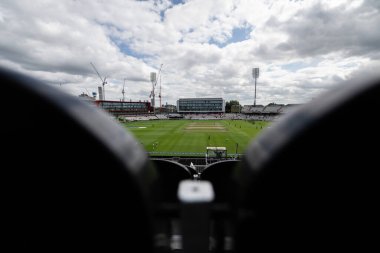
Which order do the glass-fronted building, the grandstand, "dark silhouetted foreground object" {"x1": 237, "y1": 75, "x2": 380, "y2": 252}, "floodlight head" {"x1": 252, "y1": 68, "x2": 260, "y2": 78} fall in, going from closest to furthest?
"dark silhouetted foreground object" {"x1": 237, "y1": 75, "x2": 380, "y2": 252}, "floodlight head" {"x1": 252, "y1": 68, "x2": 260, "y2": 78}, the grandstand, the glass-fronted building

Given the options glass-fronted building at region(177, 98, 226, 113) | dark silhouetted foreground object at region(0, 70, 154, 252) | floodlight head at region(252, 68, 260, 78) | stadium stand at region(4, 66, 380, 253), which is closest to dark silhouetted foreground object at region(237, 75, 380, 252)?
stadium stand at region(4, 66, 380, 253)

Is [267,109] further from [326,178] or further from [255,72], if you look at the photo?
[326,178]

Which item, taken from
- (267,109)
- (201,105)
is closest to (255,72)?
(267,109)

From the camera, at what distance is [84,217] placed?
1297 mm

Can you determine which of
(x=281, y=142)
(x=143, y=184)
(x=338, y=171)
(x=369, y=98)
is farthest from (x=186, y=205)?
(x=369, y=98)

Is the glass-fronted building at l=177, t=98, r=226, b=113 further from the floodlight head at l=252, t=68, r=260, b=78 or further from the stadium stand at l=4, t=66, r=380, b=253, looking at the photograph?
the stadium stand at l=4, t=66, r=380, b=253

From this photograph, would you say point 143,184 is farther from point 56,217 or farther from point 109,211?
point 56,217

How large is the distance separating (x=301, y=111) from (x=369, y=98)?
1.24 feet

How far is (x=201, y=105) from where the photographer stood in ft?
569

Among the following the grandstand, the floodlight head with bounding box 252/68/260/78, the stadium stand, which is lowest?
the stadium stand

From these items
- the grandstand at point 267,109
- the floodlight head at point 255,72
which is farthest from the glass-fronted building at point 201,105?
the floodlight head at point 255,72

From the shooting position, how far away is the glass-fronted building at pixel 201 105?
172m

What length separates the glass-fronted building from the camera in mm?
171500

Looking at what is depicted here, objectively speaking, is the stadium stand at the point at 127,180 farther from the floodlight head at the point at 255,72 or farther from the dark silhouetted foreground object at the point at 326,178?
the floodlight head at the point at 255,72
